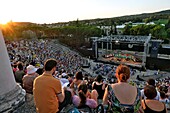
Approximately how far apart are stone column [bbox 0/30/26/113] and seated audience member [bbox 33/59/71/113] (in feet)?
3.35

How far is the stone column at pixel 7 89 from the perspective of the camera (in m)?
3.53

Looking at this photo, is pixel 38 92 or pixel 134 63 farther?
pixel 134 63

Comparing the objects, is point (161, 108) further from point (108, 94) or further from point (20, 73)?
point (20, 73)

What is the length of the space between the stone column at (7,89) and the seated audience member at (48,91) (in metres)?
1.02

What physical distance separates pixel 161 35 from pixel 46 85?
2009 inches

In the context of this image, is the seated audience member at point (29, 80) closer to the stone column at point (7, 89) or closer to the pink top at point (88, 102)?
the stone column at point (7, 89)

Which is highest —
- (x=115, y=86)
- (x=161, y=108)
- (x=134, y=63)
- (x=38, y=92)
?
(x=115, y=86)

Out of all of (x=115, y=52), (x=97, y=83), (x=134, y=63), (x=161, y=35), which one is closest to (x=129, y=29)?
(x=161, y=35)

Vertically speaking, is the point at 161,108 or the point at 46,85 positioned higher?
the point at 46,85

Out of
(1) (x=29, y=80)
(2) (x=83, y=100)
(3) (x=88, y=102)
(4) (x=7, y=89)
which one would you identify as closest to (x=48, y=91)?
(2) (x=83, y=100)

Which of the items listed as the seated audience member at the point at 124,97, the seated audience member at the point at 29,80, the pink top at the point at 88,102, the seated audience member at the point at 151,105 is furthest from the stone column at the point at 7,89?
the seated audience member at the point at 151,105

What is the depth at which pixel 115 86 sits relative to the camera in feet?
7.83

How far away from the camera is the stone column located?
3.53 meters

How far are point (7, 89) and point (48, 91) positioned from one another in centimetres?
147
